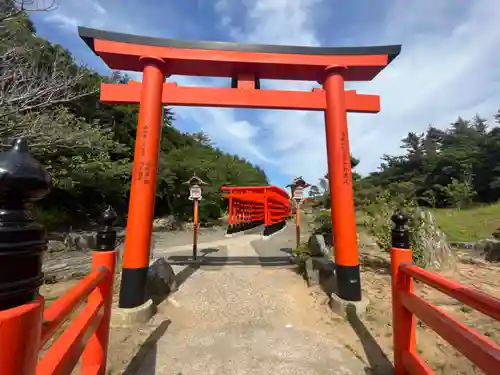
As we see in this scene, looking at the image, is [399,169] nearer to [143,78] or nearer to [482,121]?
[482,121]

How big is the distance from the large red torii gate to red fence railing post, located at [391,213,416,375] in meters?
1.41

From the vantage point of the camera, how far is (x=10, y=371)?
754 millimetres

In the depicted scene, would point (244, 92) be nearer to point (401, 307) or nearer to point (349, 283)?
point (349, 283)

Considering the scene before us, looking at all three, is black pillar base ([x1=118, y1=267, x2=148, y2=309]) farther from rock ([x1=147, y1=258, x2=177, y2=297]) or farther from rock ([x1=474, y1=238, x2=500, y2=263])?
rock ([x1=474, y1=238, x2=500, y2=263])

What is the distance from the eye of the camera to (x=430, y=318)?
1.63m

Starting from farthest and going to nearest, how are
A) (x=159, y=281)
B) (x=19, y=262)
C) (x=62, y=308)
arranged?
(x=159, y=281)
(x=62, y=308)
(x=19, y=262)

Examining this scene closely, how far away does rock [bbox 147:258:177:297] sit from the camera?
406cm

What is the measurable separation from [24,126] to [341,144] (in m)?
7.18

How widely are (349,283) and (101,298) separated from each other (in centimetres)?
287

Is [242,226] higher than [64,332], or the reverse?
[242,226]

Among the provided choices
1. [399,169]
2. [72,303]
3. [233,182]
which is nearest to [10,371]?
[72,303]

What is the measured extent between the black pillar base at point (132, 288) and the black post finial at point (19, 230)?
277cm

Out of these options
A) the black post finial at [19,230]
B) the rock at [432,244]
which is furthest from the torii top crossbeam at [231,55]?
the black post finial at [19,230]

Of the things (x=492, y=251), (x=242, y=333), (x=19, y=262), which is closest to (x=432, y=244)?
(x=492, y=251)
